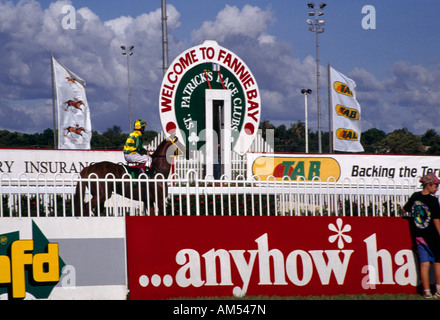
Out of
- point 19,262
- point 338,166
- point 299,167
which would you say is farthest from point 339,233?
point 338,166

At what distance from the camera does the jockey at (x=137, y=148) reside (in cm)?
1248

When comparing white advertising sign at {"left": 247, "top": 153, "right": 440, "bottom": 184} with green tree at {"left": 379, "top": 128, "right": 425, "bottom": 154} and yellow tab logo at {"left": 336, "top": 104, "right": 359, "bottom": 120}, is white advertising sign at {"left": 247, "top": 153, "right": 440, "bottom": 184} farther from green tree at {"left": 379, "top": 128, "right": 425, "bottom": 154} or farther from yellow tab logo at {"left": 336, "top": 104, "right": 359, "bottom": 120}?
green tree at {"left": 379, "top": 128, "right": 425, "bottom": 154}

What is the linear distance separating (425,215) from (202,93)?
195 inches

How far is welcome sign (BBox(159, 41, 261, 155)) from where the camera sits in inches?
439

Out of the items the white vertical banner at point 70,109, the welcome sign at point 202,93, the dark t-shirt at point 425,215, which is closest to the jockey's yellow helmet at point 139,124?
the welcome sign at point 202,93

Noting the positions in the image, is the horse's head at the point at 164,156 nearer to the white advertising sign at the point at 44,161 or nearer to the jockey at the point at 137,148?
the jockey at the point at 137,148

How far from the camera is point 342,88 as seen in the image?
23.7m

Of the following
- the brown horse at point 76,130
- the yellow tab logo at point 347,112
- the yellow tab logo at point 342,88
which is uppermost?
the yellow tab logo at point 342,88

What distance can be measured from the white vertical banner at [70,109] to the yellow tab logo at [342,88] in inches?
395

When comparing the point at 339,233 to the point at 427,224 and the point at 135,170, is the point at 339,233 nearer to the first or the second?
the point at 427,224

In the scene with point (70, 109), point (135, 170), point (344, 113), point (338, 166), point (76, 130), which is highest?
point (70, 109)

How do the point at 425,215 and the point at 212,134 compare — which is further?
the point at 212,134
